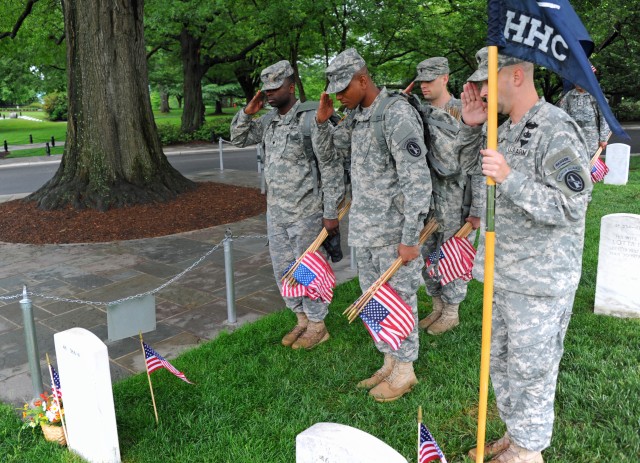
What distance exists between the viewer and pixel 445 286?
491 centimetres

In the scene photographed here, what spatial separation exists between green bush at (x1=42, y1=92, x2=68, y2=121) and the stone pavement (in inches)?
1733

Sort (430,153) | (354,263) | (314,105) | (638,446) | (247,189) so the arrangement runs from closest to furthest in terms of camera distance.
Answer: (638,446) → (430,153) → (314,105) → (354,263) → (247,189)

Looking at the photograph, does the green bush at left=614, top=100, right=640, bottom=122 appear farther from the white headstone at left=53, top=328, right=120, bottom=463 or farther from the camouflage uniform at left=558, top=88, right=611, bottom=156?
Answer: the white headstone at left=53, top=328, right=120, bottom=463

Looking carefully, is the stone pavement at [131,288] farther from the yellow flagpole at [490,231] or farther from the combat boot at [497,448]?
the yellow flagpole at [490,231]

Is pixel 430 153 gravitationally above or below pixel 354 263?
above

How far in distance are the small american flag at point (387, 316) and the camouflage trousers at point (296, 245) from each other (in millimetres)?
1057

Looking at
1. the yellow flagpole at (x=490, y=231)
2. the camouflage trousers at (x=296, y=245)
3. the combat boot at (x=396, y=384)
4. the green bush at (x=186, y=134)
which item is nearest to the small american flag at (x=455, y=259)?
the combat boot at (x=396, y=384)

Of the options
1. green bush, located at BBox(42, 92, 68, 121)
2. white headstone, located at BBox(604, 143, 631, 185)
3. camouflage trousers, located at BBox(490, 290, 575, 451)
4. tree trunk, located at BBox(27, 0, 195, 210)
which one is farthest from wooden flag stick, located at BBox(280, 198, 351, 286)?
green bush, located at BBox(42, 92, 68, 121)

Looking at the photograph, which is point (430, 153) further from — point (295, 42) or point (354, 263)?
point (295, 42)

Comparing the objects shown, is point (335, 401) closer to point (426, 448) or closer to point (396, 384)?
point (396, 384)

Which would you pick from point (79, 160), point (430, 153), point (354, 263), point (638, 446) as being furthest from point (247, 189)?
point (638, 446)

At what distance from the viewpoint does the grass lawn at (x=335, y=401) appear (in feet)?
10.9

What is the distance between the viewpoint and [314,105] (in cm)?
438

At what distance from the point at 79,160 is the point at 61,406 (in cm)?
750
